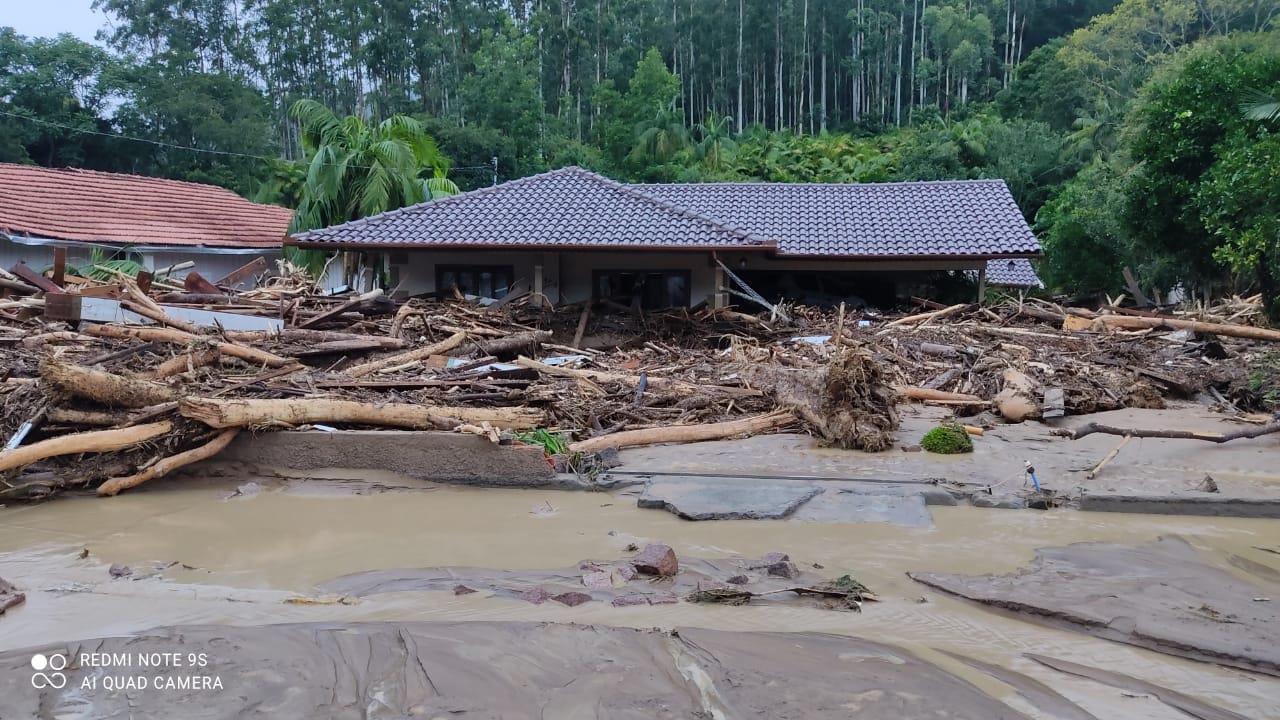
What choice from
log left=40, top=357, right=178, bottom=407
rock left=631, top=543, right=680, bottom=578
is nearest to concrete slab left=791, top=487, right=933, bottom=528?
rock left=631, top=543, right=680, bottom=578

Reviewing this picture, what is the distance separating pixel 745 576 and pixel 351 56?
55573 millimetres

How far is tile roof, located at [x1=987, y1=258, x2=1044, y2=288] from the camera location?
2582 cm

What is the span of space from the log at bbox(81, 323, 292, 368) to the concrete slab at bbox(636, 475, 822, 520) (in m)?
5.90

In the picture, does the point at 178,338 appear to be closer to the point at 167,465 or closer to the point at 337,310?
the point at 337,310

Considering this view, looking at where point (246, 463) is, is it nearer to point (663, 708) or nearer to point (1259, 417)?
point (663, 708)

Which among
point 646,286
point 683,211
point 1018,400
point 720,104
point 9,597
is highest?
point 720,104

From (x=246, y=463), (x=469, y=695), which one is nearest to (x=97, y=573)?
(x=246, y=463)

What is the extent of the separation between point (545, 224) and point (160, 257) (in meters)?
13.1

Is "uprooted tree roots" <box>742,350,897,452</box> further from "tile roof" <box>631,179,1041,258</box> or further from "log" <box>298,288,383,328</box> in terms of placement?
"tile roof" <box>631,179,1041,258</box>

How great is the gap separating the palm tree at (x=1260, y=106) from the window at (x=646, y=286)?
972 centimetres

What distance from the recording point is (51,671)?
4180 mm

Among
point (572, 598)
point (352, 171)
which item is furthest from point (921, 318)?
point (352, 171)

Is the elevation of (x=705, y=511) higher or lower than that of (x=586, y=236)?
lower

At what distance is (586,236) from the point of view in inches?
686
